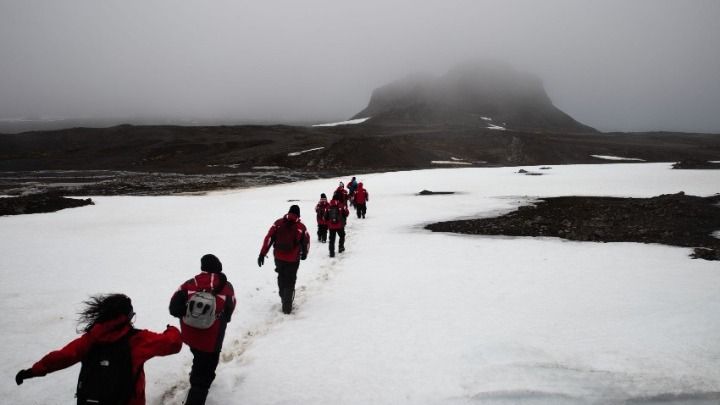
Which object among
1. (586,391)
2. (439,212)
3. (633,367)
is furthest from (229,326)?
(439,212)

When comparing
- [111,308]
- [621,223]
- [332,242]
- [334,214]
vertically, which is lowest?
[332,242]

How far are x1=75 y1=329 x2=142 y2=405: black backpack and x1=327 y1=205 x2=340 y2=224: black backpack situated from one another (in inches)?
352

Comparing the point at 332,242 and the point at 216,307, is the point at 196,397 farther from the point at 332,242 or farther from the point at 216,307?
the point at 332,242

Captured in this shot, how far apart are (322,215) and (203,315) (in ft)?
29.7

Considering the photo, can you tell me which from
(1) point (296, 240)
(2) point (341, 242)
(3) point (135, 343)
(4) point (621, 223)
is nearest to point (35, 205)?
(2) point (341, 242)

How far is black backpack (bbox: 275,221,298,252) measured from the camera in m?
7.29

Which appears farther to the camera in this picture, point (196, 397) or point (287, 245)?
point (287, 245)

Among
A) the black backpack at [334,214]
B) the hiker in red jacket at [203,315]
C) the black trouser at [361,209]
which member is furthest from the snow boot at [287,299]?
the black trouser at [361,209]

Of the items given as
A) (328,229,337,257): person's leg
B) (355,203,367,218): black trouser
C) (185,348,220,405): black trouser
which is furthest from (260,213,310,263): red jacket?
(355,203,367,218): black trouser

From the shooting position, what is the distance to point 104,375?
10.7 feet

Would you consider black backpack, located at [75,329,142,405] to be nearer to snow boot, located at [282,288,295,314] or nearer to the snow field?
the snow field

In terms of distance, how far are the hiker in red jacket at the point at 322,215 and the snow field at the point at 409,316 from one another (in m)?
1.15

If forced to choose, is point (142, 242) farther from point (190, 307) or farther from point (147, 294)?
point (190, 307)

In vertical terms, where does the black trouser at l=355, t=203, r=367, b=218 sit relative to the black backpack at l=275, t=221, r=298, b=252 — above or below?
below
